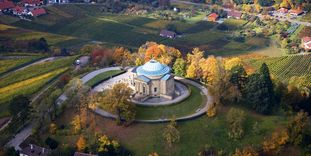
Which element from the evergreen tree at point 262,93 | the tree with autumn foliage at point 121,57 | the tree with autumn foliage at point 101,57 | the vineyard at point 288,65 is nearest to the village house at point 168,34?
the vineyard at point 288,65

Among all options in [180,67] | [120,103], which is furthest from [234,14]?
[120,103]

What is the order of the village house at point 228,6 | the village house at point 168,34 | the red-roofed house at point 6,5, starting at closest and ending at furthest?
the village house at point 168,34
the red-roofed house at point 6,5
the village house at point 228,6

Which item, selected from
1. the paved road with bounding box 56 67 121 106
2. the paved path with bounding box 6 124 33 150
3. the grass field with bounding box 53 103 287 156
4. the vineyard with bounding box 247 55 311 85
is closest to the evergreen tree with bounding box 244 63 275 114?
the grass field with bounding box 53 103 287 156

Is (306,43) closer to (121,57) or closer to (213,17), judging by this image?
(213,17)

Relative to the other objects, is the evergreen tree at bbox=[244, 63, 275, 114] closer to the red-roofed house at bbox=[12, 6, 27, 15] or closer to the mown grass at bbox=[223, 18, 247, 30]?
the mown grass at bbox=[223, 18, 247, 30]

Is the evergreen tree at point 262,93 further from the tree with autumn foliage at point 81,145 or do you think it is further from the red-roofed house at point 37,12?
the red-roofed house at point 37,12

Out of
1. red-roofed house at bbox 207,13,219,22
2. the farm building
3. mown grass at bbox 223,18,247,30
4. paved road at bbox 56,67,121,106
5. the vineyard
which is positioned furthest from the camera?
red-roofed house at bbox 207,13,219,22
